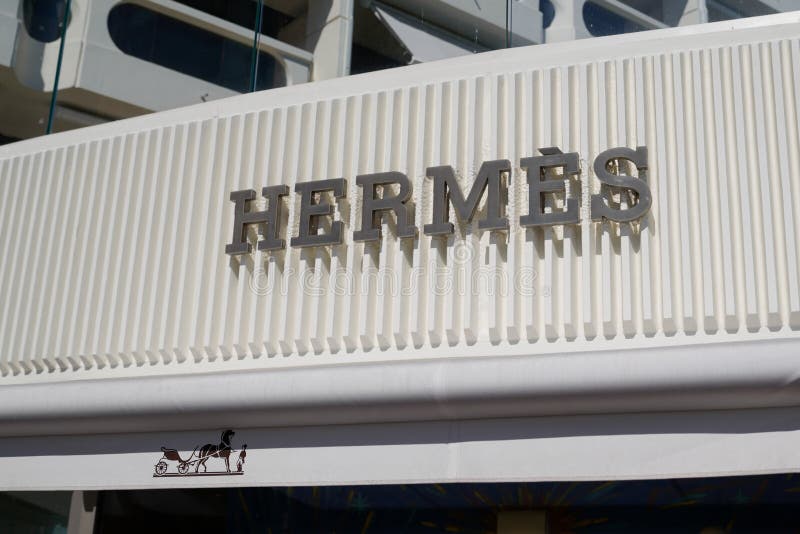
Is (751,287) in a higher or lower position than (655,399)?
higher

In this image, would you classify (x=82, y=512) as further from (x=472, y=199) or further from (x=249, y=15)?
(x=249, y=15)

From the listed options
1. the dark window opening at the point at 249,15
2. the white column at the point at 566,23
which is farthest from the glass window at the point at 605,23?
the dark window opening at the point at 249,15

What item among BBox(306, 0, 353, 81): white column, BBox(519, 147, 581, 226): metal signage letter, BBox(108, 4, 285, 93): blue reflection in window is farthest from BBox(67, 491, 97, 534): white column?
BBox(519, 147, 581, 226): metal signage letter

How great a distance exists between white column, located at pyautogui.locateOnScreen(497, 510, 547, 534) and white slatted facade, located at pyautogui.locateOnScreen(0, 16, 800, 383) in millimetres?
1534

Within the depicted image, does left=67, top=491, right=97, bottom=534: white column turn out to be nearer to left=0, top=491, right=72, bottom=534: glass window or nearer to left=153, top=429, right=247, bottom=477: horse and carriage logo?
left=0, top=491, right=72, bottom=534: glass window

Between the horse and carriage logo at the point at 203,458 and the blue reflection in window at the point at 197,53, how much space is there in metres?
2.59

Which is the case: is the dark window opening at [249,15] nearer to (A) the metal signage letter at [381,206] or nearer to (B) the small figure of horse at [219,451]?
(A) the metal signage letter at [381,206]

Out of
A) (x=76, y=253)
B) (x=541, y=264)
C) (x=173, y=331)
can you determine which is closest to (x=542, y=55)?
(x=541, y=264)

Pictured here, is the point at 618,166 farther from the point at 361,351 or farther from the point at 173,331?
the point at 173,331

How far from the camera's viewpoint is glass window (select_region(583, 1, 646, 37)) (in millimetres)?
6535

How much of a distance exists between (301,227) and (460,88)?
1239 mm

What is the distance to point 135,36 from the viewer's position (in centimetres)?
847

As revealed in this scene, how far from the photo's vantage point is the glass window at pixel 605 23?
654 centimetres

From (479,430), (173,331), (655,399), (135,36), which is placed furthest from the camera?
(135,36)
